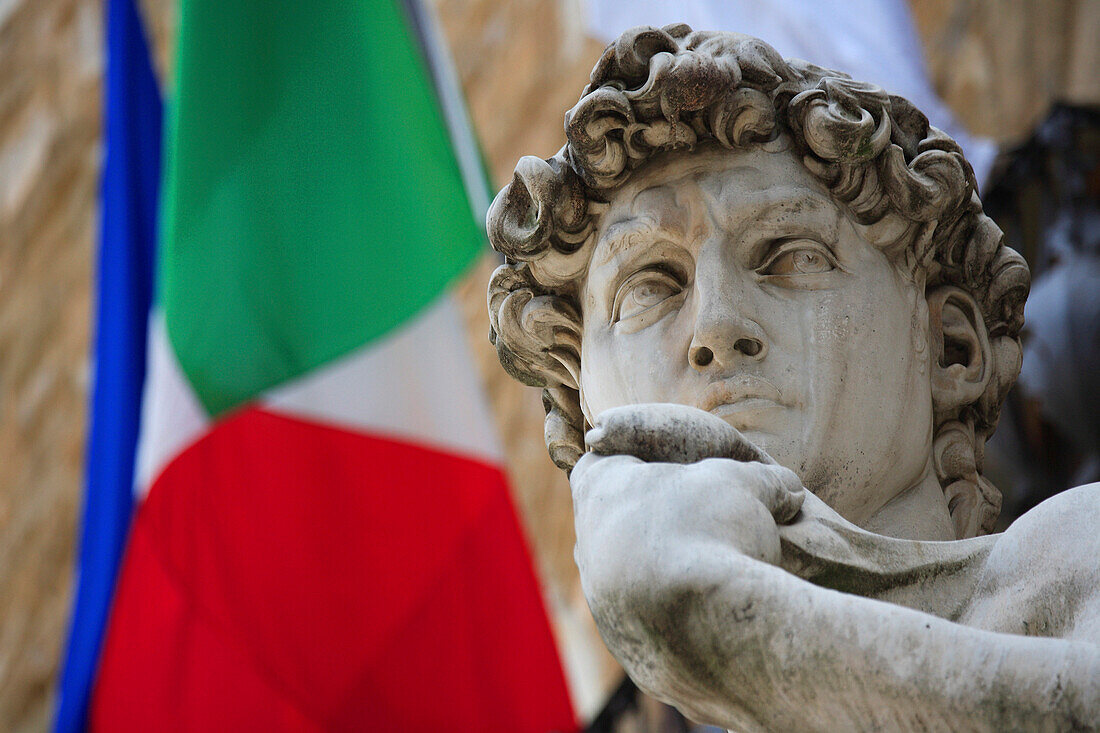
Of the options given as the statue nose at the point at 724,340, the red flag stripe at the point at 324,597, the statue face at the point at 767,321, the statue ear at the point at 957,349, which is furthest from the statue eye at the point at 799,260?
the red flag stripe at the point at 324,597

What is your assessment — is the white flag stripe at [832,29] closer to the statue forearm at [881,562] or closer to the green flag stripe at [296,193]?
the green flag stripe at [296,193]

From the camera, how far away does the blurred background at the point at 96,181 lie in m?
7.32

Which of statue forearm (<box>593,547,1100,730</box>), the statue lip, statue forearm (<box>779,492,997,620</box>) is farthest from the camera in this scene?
the statue lip

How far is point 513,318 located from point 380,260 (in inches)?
121

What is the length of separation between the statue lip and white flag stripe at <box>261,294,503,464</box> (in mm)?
3260

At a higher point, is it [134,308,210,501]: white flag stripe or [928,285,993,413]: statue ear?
[928,285,993,413]: statue ear

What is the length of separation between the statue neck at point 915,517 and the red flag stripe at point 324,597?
3.04m

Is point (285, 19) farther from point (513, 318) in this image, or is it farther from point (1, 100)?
point (1, 100)

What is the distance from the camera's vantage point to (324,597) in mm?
4930

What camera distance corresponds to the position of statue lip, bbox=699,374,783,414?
195 cm

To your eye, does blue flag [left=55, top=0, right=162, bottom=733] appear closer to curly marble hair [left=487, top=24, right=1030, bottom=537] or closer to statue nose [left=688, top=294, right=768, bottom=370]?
curly marble hair [left=487, top=24, right=1030, bottom=537]

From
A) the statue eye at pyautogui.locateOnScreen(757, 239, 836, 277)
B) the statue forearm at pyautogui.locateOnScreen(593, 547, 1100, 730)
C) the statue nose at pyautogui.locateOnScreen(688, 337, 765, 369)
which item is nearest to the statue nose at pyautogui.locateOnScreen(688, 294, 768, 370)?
the statue nose at pyautogui.locateOnScreen(688, 337, 765, 369)

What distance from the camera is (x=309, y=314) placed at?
206 inches

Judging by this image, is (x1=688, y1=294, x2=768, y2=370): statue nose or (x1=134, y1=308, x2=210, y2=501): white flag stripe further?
(x1=134, y1=308, x2=210, y2=501): white flag stripe
